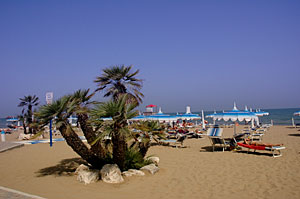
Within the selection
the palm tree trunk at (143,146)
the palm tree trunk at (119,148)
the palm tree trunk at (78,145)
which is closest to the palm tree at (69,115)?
the palm tree trunk at (78,145)

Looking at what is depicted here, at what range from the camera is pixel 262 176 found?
240 inches

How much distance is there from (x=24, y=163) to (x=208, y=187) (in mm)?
7063

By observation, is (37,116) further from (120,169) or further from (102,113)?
(120,169)

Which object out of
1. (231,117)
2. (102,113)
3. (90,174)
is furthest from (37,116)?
(231,117)

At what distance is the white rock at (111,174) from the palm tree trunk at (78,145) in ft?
1.78

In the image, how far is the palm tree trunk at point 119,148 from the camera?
19.0 feet

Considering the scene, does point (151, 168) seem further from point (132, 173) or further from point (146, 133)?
point (146, 133)

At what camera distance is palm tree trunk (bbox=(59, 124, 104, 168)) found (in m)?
5.91

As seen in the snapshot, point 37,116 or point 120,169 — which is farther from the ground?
point 37,116

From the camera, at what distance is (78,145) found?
6.16 metres

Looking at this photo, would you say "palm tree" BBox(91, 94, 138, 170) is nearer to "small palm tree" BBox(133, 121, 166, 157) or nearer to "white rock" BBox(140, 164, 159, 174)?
"small palm tree" BBox(133, 121, 166, 157)

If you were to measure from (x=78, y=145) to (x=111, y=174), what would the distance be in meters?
1.22

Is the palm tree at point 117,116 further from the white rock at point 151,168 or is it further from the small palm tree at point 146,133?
the white rock at point 151,168

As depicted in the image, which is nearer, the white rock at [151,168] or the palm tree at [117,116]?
the palm tree at [117,116]
